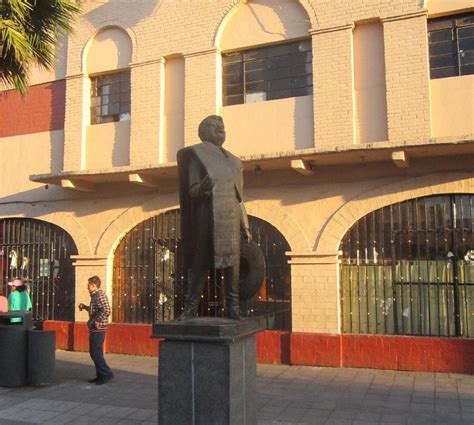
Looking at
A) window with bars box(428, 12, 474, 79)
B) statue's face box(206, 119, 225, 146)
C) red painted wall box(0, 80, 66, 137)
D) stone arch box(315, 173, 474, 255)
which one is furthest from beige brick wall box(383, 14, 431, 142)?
red painted wall box(0, 80, 66, 137)

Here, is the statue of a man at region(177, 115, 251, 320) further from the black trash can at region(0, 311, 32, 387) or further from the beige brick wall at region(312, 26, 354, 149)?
the beige brick wall at region(312, 26, 354, 149)

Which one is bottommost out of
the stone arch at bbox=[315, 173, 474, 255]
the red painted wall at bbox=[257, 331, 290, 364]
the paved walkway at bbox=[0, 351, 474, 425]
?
the paved walkway at bbox=[0, 351, 474, 425]

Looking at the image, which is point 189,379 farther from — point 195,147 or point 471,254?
point 471,254

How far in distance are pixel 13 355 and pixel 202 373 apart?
5125 mm

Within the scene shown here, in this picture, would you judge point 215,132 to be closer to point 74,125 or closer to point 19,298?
point 74,125

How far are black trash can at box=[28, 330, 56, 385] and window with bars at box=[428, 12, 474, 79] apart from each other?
7.71 meters

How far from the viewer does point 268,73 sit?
1055cm

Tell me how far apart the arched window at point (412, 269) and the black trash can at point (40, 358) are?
16.2 feet

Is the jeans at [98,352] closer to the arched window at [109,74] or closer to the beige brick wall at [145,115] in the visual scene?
the beige brick wall at [145,115]

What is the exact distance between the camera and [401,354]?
8.97 m

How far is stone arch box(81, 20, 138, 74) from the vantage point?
37.8 feet

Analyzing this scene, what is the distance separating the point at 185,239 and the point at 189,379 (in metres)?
1.24

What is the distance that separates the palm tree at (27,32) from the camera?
28.2 feet

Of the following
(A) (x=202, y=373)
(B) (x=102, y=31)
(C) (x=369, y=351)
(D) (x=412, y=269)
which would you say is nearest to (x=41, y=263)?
(B) (x=102, y=31)
